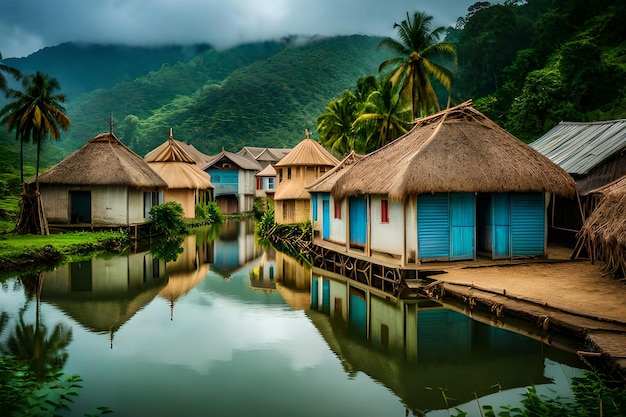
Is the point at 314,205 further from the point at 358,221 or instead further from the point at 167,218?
the point at 167,218

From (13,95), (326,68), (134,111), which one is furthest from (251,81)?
(13,95)

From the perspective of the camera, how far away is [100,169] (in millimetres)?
28656

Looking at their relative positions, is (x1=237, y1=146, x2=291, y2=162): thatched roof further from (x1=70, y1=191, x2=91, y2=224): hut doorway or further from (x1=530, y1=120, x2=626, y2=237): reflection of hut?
(x1=530, y1=120, x2=626, y2=237): reflection of hut

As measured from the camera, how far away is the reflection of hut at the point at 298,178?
3219cm

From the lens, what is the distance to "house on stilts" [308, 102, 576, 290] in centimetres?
1514

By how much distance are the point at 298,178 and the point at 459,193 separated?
1812 centimetres

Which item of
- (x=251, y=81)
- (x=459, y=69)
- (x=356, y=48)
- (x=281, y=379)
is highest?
(x=356, y=48)

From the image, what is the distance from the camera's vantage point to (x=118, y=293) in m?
16.2

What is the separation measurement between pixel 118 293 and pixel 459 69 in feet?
155

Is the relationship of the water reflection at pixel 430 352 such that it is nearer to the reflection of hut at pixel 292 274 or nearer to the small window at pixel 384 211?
the small window at pixel 384 211

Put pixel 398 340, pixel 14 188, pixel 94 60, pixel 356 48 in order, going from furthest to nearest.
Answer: pixel 94 60
pixel 356 48
pixel 14 188
pixel 398 340

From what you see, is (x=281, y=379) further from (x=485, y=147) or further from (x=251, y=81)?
(x=251, y=81)

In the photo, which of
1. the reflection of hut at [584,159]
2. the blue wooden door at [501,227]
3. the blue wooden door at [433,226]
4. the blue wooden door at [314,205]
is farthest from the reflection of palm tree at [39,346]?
the reflection of hut at [584,159]

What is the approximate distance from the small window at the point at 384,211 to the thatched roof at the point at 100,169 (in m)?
16.3
